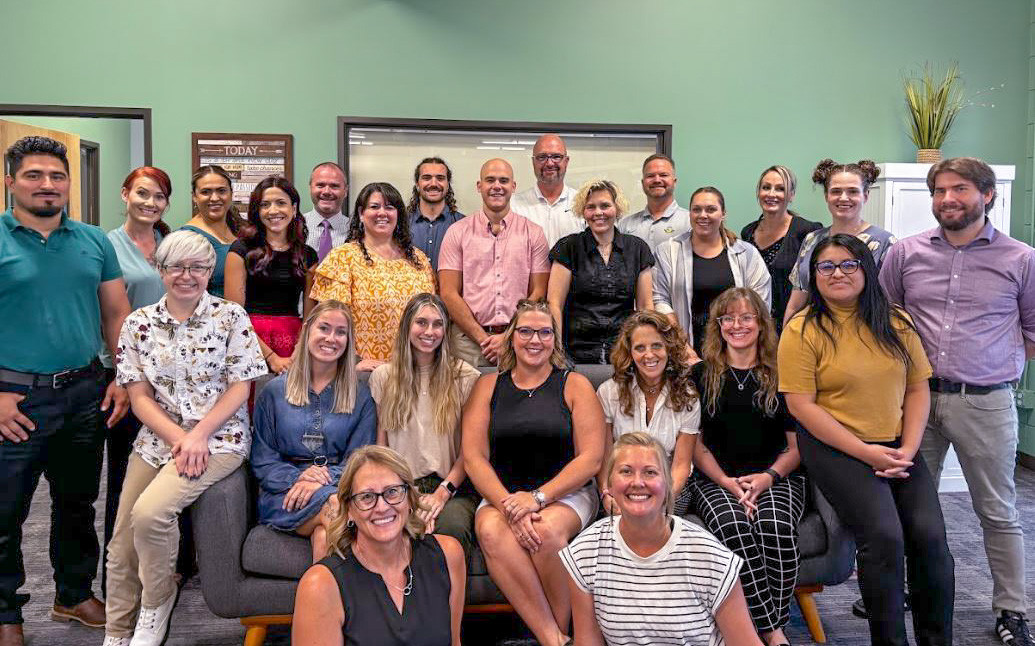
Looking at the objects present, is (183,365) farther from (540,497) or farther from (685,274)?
(685,274)

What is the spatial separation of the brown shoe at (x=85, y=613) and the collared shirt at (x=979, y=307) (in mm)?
3107

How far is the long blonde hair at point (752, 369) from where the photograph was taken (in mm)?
2988

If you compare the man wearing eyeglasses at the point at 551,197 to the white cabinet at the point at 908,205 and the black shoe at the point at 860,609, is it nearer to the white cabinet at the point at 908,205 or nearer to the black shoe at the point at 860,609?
the white cabinet at the point at 908,205

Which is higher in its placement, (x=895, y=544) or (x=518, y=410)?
(x=518, y=410)

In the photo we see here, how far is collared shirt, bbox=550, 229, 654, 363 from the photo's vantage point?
11.7 feet

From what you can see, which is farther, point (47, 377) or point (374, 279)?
point (374, 279)

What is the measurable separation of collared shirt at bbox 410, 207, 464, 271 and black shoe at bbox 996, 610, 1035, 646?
269cm

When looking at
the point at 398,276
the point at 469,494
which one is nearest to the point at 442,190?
the point at 398,276

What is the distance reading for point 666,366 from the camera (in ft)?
9.99

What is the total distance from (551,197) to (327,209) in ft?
3.65

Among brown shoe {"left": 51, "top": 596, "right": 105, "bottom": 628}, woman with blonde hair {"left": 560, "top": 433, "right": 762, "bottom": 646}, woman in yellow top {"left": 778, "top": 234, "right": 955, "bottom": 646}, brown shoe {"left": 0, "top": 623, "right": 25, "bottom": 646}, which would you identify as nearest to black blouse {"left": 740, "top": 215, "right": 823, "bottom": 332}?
woman in yellow top {"left": 778, "top": 234, "right": 955, "bottom": 646}

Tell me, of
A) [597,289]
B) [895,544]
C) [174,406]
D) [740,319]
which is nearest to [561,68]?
[597,289]

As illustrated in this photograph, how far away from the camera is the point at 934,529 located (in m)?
2.63

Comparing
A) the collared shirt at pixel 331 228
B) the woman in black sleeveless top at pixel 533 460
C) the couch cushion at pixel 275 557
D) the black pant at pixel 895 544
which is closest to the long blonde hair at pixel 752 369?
the black pant at pixel 895 544
